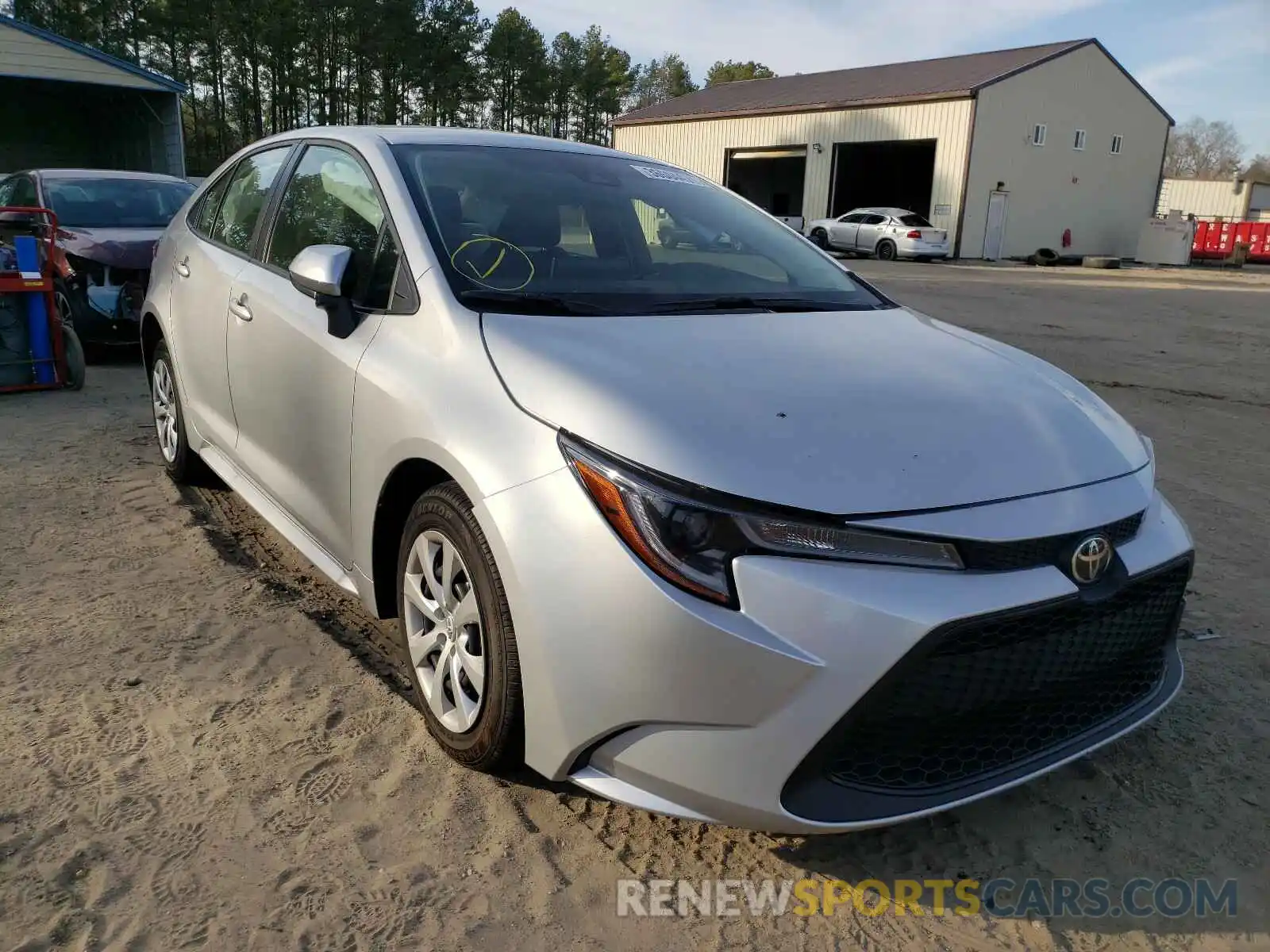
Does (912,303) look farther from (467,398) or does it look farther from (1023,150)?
(1023,150)

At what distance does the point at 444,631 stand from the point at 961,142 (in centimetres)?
3054

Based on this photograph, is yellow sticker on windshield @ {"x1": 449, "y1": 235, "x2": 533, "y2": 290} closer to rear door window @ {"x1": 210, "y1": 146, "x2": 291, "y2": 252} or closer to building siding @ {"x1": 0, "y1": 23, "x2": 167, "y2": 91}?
rear door window @ {"x1": 210, "y1": 146, "x2": 291, "y2": 252}

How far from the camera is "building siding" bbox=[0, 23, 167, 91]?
20516 millimetres

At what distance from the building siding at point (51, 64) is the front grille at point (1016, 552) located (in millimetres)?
24677

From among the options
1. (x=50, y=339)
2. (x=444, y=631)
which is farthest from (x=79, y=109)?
(x=444, y=631)

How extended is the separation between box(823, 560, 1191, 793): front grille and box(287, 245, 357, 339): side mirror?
1828mm

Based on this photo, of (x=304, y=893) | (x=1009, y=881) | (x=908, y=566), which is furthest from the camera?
(x=1009, y=881)

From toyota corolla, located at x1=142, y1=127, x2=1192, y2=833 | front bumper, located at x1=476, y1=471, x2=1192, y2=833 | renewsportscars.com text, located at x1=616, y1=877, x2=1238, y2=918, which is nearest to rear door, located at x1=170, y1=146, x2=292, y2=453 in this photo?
toyota corolla, located at x1=142, y1=127, x2=1192, y2=833

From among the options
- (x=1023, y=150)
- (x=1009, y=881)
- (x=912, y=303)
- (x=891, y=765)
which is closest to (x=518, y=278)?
(x=891, y=765)

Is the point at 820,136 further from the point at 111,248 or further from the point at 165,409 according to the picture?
the point at 165,409

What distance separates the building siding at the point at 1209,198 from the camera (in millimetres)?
43344

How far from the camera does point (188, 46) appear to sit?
139 ft

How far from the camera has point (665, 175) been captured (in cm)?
371

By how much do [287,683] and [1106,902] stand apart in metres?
2.32
